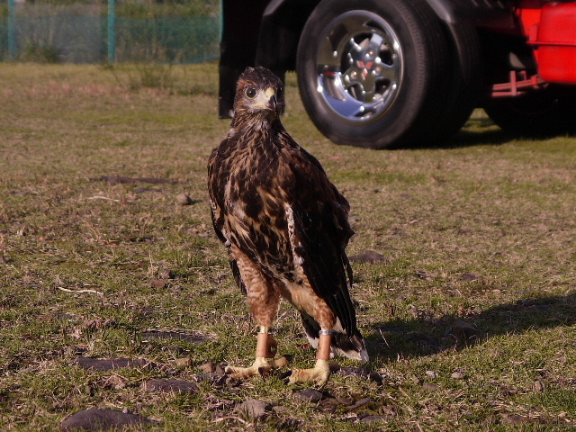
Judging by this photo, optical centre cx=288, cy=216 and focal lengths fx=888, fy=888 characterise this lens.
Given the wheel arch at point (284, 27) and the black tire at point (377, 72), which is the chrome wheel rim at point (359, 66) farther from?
the wheel arch at point (284, 27)

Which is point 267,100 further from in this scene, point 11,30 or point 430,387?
point 11,30

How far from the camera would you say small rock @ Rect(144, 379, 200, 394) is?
2.92 metres

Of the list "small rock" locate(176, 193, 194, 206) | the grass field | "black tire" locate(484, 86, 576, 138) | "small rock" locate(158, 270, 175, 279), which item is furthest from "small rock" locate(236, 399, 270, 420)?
"black tire" locate(484, 86, 576, 138)

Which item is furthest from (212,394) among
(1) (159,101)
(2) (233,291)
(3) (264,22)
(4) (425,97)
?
(1) (159,101)

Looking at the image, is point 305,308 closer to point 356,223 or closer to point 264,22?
point 356,223

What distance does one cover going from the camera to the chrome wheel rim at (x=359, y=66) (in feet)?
25.9

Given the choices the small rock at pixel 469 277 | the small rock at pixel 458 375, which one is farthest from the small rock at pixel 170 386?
the small rock at pixel 469 277

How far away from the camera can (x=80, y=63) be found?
20.5 meters

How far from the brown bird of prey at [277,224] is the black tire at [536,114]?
5.97 meters

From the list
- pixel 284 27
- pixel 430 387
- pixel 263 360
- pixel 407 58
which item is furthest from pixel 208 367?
pixel 284 27

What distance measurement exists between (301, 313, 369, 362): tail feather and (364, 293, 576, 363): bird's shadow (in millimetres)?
98

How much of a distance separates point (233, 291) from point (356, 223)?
1.61 metres

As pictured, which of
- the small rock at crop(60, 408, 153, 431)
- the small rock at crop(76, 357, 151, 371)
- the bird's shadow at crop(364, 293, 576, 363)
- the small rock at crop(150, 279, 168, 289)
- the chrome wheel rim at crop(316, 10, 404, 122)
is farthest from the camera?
the chrome wheel rim at crop(316, 10, 404, 122)

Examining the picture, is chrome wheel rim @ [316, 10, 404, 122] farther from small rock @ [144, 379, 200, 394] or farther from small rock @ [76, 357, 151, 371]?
small rock @ [144, 379, 200, 394]
